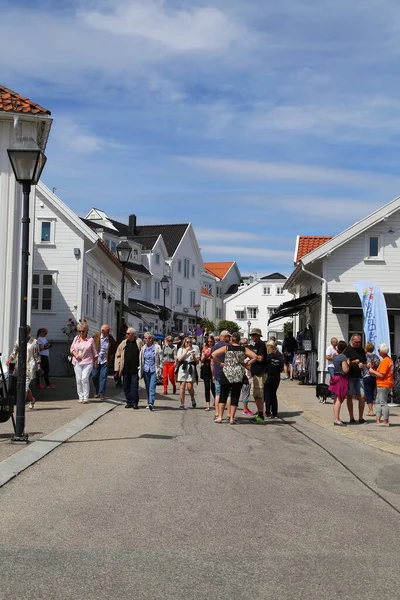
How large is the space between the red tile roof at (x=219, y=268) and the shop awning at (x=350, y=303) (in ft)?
242

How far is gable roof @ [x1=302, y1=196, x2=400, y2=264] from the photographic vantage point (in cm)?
2880

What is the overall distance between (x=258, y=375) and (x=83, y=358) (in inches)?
164

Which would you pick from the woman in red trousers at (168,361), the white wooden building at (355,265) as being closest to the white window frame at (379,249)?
the white wooden building at (355,265)

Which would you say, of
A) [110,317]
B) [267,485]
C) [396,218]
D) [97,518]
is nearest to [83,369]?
[267,485]

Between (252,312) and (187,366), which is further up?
(252,312)

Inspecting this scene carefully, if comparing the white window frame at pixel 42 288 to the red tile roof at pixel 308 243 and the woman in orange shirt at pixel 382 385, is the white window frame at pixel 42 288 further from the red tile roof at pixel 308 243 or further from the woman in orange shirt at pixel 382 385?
the woman in orange shirt at pixel 382 385

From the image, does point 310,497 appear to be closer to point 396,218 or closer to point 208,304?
point 396,218

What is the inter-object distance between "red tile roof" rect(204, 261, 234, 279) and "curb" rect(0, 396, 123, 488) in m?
87.8

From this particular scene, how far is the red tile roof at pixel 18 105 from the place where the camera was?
17.5m

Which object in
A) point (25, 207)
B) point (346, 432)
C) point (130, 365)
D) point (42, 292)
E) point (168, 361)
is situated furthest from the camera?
point (42, 292)

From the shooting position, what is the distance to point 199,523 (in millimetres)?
6781

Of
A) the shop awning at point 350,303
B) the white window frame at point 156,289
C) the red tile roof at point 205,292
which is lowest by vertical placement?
the shop awning at point 350,303

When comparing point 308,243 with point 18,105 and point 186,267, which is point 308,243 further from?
point 186,267

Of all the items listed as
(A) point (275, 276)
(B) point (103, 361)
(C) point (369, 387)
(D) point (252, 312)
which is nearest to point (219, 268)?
(A) point (275, 276)
